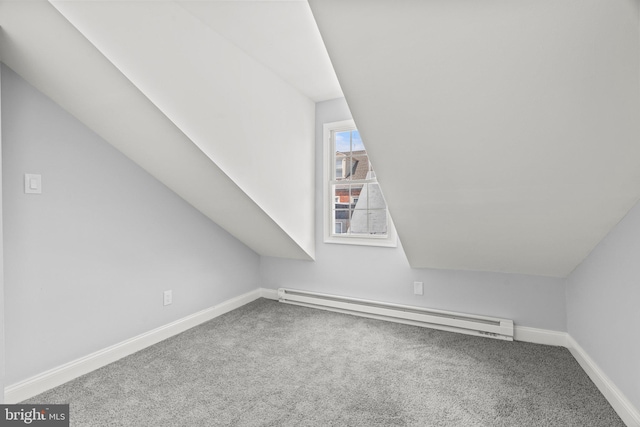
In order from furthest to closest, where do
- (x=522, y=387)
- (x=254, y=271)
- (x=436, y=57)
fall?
(x=254, y=271) → (x=522, y=387) → (x=436, y=57)

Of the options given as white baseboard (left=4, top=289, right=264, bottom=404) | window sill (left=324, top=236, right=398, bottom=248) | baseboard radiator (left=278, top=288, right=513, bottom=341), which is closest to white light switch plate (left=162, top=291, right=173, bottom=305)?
white baseboard (left=4, top=289, right=264, bottom=404)

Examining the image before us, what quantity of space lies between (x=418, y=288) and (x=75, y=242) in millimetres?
2693

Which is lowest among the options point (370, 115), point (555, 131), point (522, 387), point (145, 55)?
point (522, 387)

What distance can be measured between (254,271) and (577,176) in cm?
305

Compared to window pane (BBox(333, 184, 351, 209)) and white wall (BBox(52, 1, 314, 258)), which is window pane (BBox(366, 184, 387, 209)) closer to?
window pane (BBox(333, 184, 351, 209))

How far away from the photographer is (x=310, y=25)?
79.1 inches

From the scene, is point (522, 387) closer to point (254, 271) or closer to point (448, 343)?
point (448, 343)

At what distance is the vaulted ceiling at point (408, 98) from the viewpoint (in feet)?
3.76

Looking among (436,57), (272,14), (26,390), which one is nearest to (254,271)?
(26,390)

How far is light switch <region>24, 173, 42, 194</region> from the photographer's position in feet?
5.74

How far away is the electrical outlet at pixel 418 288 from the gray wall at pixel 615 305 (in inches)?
44.2

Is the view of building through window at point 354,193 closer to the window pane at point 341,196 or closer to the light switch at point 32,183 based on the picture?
the window pane at point 341,196
